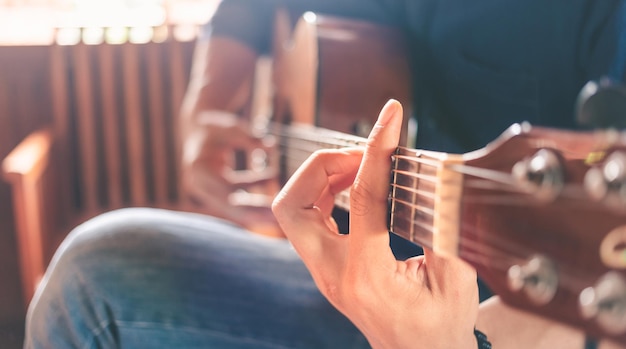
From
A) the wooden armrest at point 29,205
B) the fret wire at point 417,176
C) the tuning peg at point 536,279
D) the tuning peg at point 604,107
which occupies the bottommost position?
the wooden armrest at point 29,205

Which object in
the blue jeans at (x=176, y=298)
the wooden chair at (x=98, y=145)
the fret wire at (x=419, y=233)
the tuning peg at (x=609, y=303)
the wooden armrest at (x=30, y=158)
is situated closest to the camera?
the tuning peg at (x=609, y=303)

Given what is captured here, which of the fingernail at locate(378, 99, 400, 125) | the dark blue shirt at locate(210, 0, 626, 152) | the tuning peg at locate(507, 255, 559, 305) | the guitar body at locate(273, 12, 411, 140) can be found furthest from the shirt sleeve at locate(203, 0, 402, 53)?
the tuning peg at locate(507, 255, 559, 305)

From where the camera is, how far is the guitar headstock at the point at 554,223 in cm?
23

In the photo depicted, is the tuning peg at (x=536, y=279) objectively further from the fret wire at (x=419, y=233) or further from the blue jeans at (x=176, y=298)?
the blue jeans at (x=176, y=298)

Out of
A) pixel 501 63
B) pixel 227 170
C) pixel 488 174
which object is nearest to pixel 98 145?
pixel 227 170

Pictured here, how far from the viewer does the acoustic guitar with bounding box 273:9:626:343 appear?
235 mm

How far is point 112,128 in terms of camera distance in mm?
1446

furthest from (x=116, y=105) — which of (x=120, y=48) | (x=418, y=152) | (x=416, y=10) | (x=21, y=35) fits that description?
(x=418, y=152)

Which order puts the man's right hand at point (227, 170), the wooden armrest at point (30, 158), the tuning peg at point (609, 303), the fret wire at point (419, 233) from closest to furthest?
the tuning peg at point (609, 303)
the fret wire at point (419, 233)
the man's right hand at point (227, 170)
the wooden armrest at point (30, 158)

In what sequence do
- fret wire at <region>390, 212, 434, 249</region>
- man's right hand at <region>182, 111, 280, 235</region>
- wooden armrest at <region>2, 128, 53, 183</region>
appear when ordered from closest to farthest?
1. fret wire at <region>390, 212, 434, 249</region>
2. man's right hand at <region>182, 111, 280, 235</region>
3. wooden armrest at <region>2, 128, 53, 183</region>

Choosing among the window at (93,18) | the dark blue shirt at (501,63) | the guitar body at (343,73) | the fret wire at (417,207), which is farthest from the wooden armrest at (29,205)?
the fret wire at (417,207)

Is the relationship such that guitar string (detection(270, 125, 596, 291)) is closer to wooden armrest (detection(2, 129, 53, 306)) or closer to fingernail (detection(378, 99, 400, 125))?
fingernail (detection(378, 99, 400, 125))

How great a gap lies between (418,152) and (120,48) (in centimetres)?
122

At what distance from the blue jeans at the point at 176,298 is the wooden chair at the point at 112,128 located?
810mm
